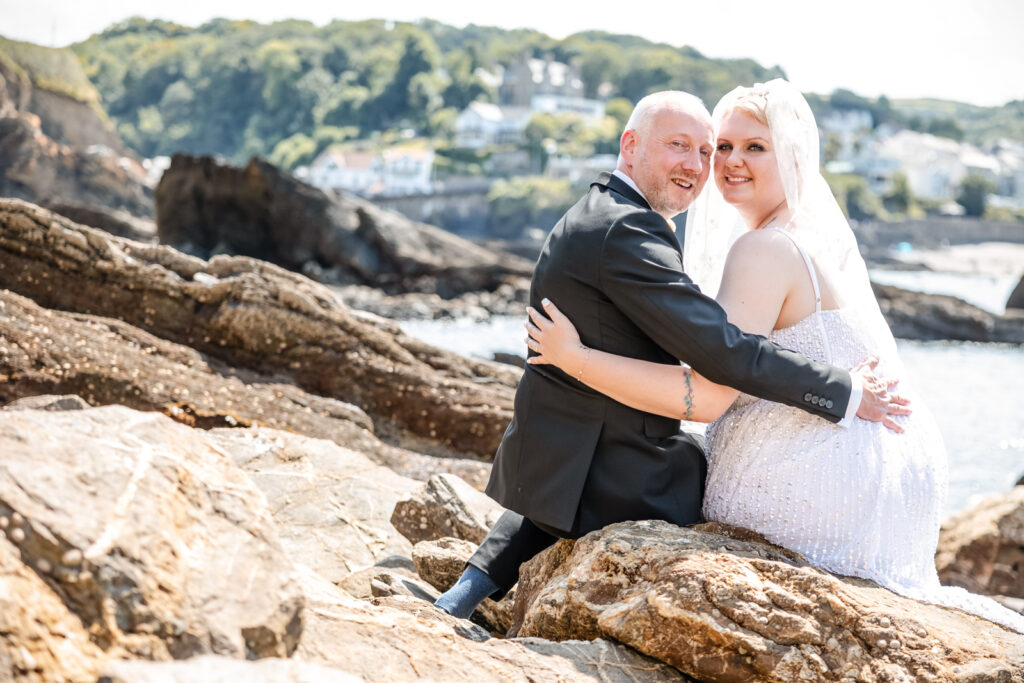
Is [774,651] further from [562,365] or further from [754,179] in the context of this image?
[754,179]

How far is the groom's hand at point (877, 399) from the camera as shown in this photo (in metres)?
3.55

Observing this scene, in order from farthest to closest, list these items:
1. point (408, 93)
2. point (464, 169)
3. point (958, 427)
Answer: point (408, 93)
point (464, 169)
point (958, 427)

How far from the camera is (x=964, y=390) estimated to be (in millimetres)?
34562

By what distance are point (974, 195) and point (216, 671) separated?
473 feet

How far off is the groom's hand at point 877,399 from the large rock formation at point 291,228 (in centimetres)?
3078

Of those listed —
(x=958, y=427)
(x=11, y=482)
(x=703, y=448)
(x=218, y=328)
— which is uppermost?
(x=11, y=482)

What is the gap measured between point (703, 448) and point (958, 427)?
26882mm

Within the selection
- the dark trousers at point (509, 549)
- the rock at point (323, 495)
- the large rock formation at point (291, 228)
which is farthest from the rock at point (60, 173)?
the dark trousers at point (509, 549)

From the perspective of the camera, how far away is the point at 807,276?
11.9 ft

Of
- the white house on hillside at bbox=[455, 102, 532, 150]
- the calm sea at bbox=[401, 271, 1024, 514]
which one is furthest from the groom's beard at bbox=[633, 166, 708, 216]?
the white house on hillside at bbox=[455, 102, 532, 150]

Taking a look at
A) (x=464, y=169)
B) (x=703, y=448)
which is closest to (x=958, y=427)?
(x=703, y=448)

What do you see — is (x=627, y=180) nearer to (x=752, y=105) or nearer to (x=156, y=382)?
(x=752, y=105)

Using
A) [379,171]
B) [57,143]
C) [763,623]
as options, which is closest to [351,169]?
[379,171]

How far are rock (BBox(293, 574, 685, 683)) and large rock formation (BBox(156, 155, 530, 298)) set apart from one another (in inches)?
1222
